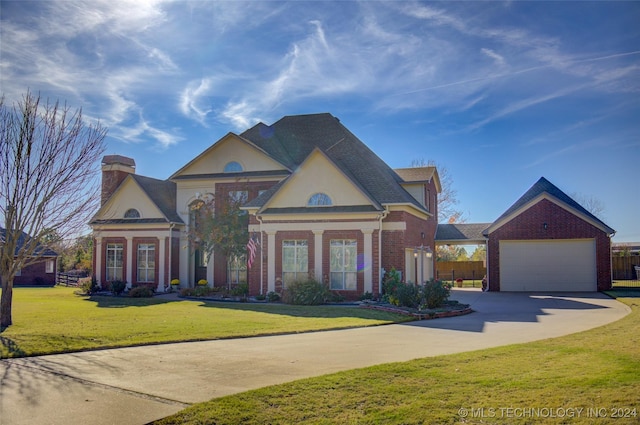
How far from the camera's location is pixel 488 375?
8.25m

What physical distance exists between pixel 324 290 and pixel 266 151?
33.4 feet

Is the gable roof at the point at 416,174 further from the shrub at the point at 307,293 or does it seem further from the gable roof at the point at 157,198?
the gable roof at the point at 157,198

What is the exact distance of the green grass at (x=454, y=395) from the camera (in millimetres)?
6523

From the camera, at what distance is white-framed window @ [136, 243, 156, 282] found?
32031 mm

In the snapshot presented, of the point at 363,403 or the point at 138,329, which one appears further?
the point at 138,329

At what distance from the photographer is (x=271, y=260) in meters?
25.5

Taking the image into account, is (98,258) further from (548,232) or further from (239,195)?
(548,232)

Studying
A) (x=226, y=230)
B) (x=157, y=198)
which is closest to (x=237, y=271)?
(x=226, y=230)

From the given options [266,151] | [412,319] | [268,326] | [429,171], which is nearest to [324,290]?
[412,319]

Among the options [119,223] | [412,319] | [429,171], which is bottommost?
[412,319]

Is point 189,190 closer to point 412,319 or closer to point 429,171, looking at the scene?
point 429,171

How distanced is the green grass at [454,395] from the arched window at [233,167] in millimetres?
22682

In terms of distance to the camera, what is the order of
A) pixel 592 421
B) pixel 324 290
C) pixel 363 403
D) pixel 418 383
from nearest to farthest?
pixel 592 421
pixel 363 403
pixel 418 383
pixel 324 290

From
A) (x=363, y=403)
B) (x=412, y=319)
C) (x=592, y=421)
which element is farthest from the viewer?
(x=412, y=319)
